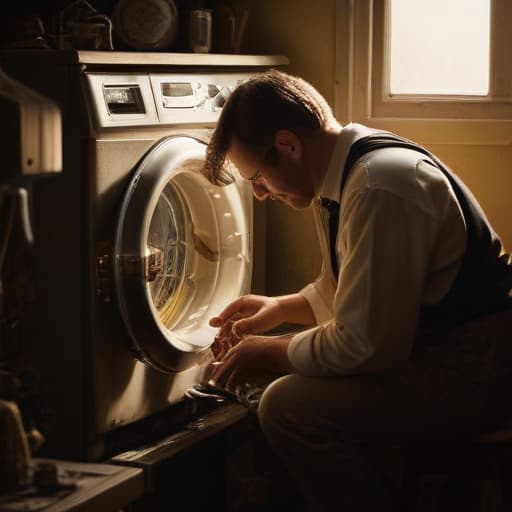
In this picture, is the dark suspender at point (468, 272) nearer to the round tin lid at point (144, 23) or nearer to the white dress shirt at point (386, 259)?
the white dress shirt at point (386, 259)

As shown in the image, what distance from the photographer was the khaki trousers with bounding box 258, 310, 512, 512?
6.56ft

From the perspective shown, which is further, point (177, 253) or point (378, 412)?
point (177, 253)

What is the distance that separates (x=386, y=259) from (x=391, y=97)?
1318mm

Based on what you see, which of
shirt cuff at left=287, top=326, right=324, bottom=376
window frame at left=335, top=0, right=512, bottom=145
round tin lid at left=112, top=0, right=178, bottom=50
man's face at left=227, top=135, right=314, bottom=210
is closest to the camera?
shirt cuff at left=287, top=326, right=324, bottom=376

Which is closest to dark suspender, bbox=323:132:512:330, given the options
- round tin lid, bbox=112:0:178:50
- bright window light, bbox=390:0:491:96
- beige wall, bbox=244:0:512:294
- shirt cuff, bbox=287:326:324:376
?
shirt cuff, bbox=287:326:324:376

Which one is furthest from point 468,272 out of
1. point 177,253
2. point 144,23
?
Answer: point 144,23

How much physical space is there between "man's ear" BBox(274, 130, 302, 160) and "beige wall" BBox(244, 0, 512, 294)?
103cm

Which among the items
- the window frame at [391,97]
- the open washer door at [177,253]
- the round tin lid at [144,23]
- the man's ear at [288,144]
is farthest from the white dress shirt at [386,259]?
the window frame at [391,97]

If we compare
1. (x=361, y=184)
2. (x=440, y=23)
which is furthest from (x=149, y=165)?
(x=440, y=23)

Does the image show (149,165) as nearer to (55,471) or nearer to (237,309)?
(237,309)

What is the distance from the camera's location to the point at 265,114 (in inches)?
83.0

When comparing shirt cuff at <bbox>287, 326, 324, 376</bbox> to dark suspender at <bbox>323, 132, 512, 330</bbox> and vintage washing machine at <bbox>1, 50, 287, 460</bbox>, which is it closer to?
dark suspender at <bbox>323, 132, 512, 330</bbox>

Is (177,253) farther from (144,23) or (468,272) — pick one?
(468,272)

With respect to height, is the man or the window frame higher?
the window frame
